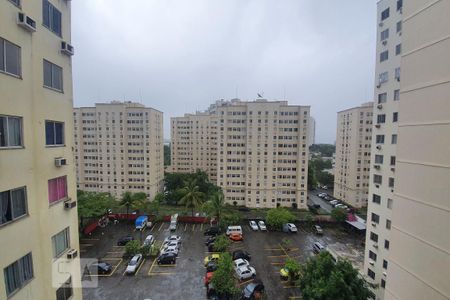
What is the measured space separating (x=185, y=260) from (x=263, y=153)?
2550cm

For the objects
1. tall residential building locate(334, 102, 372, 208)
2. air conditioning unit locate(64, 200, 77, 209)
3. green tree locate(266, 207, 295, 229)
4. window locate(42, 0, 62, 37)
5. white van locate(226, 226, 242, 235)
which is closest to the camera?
window locate(42, 0, 62, 37)

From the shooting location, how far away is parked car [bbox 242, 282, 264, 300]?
1623cm

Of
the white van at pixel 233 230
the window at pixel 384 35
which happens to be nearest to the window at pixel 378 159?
the window at pixel 384 35

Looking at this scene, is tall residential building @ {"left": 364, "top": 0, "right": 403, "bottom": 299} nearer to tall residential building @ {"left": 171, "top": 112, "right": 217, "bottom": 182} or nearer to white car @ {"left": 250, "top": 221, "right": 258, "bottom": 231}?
white car @ {"left": 250, "top": 221, "right": 258, "bottom": 231}

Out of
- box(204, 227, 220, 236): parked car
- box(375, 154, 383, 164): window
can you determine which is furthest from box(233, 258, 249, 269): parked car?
box(375, 154, 383, 164): window

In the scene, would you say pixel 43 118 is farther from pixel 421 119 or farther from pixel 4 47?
pixel 421 119

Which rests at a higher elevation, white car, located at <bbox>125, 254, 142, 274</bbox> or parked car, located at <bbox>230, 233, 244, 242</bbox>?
white car, located at <bbox>125, 254, 142, 274</bbox>

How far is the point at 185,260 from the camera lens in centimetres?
2212

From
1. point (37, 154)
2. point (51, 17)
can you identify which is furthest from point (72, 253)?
point (51, 17)

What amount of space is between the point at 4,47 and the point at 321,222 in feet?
130

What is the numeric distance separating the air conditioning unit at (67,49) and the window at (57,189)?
390 cm

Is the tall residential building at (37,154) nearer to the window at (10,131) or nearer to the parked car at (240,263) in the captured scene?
the window at (10,131)

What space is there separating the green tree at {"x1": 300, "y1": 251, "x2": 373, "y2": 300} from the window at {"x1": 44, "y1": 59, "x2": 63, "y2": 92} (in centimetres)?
1457

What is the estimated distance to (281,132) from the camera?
42094 mm
